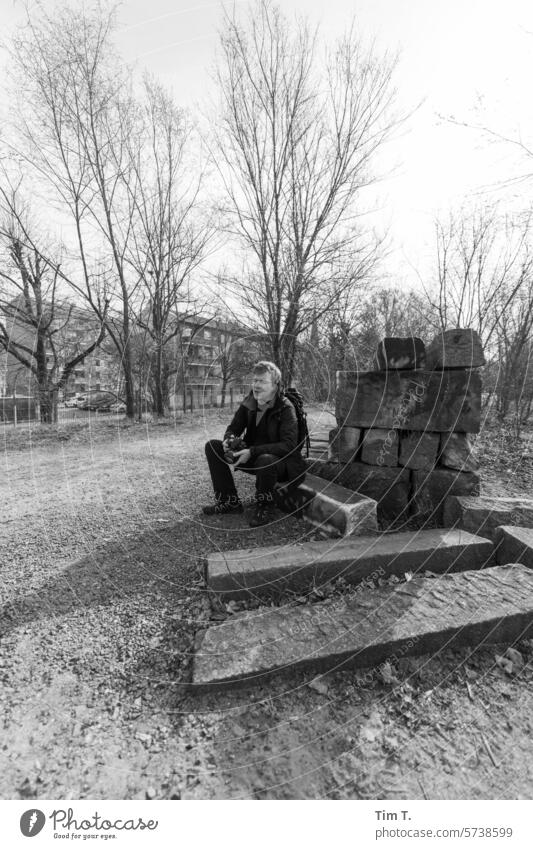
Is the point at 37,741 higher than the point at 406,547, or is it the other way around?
the point at 406,547

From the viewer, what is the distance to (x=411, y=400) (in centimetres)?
378

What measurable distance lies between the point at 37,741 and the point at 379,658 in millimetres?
1592

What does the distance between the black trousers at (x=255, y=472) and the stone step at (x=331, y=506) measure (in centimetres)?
15

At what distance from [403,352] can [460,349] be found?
52 cm

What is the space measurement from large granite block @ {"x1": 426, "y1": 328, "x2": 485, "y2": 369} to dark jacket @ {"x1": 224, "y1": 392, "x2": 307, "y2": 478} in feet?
5.13

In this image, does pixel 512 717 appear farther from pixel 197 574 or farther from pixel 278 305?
pixel 278 305

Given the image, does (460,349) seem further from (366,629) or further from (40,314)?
(40,314)

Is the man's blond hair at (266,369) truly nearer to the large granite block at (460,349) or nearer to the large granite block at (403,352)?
the large granite block at (403,352)

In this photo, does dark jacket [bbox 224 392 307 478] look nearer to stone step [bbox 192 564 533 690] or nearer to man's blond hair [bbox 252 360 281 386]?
man's blond hair [bbox 252 360 281 386]

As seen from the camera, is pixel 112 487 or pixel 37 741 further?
pixel 112 487

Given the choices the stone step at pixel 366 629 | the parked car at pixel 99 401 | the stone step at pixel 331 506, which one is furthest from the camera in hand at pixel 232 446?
the parked car at pixel 99 401

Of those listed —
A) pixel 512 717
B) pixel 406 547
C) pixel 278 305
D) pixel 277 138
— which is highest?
pixel 277 138

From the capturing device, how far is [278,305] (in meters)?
Result: 7.59

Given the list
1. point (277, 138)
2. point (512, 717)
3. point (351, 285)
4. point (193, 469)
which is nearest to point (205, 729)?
point (512, 717)
